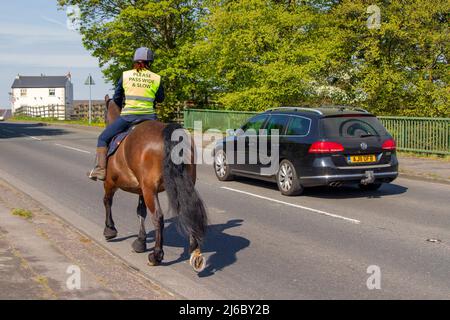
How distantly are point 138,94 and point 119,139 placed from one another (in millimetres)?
579

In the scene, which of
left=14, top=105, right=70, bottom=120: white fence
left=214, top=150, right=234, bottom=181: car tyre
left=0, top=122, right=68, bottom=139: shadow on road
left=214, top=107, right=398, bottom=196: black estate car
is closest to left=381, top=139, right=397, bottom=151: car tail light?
left=214, top=107, right=398, bottom=196: black estate car

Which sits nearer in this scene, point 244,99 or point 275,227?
point 275,227

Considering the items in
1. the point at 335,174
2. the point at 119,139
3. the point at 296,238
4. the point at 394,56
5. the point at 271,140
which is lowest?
the point at 296,238

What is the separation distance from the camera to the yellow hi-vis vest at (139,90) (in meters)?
6.89

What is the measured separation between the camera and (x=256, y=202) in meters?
10.7

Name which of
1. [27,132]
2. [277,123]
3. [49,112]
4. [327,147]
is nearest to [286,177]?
[327,147]

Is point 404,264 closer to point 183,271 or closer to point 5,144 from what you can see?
point 183,271

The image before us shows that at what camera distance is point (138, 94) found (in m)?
6.94

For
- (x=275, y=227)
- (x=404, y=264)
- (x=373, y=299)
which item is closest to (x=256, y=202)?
(x=275, y=227)

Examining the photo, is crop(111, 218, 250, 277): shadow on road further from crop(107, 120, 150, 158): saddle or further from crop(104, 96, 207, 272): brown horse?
crop(107, 120, 150, 158): saddle

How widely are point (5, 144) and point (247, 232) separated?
1948 centimetres

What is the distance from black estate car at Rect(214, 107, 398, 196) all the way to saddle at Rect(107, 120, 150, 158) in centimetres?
489

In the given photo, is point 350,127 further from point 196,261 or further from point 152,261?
point 196,261
